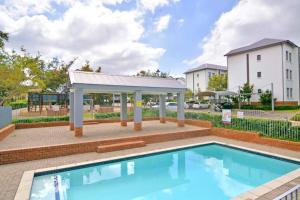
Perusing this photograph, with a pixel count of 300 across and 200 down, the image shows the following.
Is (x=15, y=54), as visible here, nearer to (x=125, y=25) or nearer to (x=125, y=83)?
(x=125, y=25)

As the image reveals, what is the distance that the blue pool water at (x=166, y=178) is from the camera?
244 inches

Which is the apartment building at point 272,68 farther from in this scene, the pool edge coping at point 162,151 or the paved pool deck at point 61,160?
the pool edge coping at point 162,151

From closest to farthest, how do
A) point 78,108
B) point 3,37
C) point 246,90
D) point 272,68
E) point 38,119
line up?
point 78,108 → point 38,119 → point 3,37 → point 272,68 → point 246,90

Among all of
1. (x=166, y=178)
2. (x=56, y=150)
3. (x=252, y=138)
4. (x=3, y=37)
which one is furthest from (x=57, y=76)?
(x=252, y=138)

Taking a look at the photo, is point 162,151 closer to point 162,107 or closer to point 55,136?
point 55,136

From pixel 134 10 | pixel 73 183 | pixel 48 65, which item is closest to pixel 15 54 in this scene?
pixel 48 65

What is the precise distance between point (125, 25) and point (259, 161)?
15007mm

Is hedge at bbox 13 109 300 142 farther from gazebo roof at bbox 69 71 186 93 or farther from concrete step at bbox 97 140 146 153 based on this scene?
concrete step at bbox 97 140 146 153

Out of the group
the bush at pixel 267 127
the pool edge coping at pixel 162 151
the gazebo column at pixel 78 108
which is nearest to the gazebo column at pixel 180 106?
the bush at pixel 267 127

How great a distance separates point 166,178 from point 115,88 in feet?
21.5

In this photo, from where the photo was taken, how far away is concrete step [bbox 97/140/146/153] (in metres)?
9.44

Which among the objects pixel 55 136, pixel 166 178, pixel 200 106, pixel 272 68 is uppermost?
pixel 272 68

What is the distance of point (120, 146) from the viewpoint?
989 centimetres

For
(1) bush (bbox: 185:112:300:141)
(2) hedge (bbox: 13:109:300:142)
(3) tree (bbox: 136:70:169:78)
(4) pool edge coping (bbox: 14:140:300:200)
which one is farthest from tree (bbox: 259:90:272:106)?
(4) pool edge coping (bbox: 14:140:300:200)
